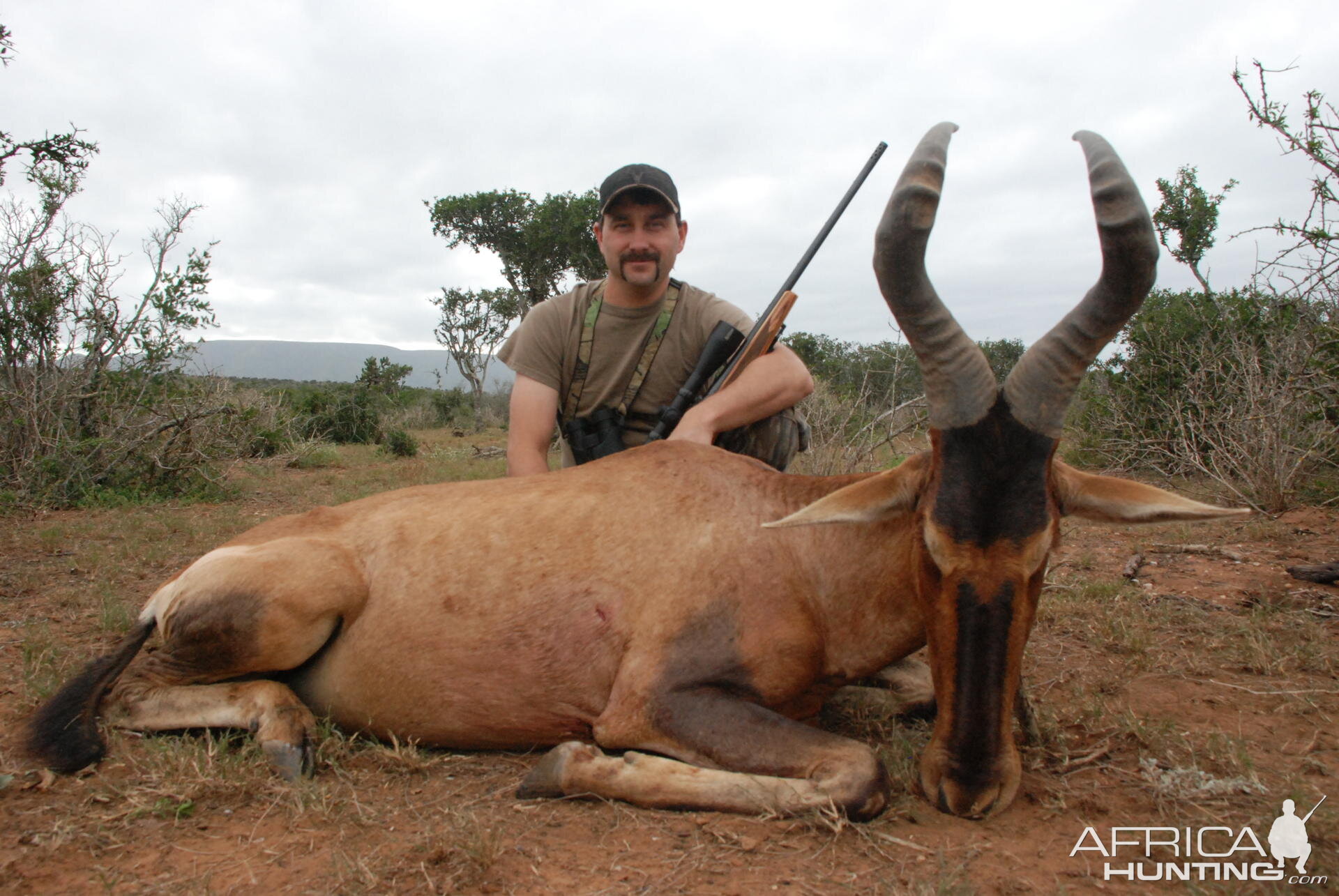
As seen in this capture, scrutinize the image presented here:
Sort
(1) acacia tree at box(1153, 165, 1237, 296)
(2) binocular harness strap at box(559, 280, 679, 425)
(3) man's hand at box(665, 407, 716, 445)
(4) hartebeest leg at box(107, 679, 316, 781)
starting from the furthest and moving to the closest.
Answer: (1) acacia tree at box(1153, 165, 1237, 296)
(2) binocular harness strap at box(559, 280, 679, 425)
(3) man's hand at box(665, 407, 716, 445)
(4) hartebeest leg at box(107, 679, 316, 781)

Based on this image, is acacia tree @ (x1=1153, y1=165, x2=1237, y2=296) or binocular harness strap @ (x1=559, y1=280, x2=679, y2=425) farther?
acacia tree @ (x1=1153, y1=165, x2=1237, y2=296)

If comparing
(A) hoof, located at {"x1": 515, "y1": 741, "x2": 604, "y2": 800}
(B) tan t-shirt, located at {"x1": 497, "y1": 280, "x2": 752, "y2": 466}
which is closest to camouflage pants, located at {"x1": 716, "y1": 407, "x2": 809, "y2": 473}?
(B) tan t-shirt, located at {"x1": 497, "y1": 280, "x2": 752, "y2": 466}

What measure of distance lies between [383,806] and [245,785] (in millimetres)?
496

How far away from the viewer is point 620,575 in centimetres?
331

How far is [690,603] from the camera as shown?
3.18 meters

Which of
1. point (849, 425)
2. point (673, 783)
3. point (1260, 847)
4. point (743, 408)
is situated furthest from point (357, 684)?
point (849, 425)

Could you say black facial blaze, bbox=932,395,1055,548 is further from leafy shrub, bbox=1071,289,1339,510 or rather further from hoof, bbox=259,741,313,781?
leafy shrub, bbox=1071,289,1339,510

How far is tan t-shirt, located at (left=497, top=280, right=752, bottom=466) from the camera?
5.39 meters

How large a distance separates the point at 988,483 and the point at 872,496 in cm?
42

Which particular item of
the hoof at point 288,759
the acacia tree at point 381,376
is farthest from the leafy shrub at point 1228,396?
the acacia tree at point 381,376

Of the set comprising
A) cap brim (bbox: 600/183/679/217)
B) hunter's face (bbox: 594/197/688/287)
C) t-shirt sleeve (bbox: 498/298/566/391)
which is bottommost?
t-shirt sleeve (bbox: 498/298/566/391)

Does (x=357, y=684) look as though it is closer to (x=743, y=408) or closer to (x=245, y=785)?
(x=245, y=785)

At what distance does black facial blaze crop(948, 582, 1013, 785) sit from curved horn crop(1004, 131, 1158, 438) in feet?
1.86

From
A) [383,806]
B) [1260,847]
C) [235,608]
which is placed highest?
[235,608]
